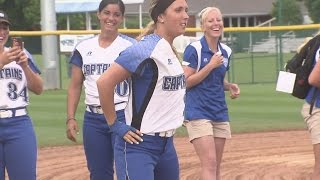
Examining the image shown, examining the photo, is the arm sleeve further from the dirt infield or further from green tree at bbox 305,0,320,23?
green tree at bbox 305,0,320,23

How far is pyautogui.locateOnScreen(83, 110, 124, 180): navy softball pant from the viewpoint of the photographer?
6.97 m

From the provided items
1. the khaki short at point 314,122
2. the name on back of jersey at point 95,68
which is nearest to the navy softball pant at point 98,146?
the name on back of jersey at point 95,68

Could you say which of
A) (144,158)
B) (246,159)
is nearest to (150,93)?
(144,158)

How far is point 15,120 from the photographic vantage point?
20.6 feet

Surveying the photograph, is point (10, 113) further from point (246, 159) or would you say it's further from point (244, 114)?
point (244, 114)

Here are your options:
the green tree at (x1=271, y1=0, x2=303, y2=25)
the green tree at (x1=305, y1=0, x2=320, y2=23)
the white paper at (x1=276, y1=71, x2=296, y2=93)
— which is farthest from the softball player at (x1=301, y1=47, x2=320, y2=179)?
the green tree at (x1=271, y1=0, x2=303, y2=25)

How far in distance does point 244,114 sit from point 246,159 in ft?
21.9

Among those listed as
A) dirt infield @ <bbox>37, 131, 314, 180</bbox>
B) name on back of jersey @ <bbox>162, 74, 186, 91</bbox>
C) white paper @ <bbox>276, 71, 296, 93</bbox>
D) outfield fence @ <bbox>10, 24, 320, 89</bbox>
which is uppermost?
name on back of jersey @ <bbox>162, 74, 186, 91</bbox>

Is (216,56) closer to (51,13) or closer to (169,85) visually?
(169,85)

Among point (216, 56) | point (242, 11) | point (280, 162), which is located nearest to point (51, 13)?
point (280, 162)

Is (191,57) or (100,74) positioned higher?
(191,57)

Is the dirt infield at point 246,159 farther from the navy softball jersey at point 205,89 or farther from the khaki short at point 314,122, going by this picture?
the khaki short at point 314,122

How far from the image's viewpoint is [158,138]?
542cm

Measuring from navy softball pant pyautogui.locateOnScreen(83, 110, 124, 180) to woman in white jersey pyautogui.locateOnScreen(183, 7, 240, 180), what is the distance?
3.33 feet
